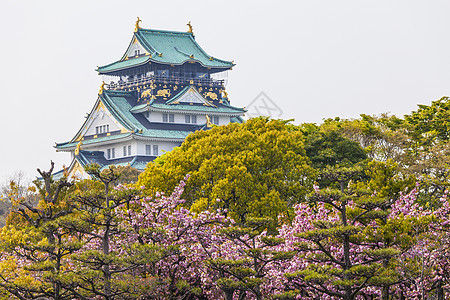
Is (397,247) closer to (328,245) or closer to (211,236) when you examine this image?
(328,245)

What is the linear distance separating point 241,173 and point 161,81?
47664mm

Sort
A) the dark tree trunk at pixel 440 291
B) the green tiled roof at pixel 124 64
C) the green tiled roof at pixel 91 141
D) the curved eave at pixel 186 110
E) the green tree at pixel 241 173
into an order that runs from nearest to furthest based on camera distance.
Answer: the dark tree trunk at pixel 440 291 → the green tree at pixel 241 173 → the green tiled roof at pixel 91 141 → the curved eave at pixel 186 110 → the green tiled roof at pixel 124 64

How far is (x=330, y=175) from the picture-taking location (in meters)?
21.5

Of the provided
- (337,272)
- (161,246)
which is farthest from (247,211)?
(337,272)

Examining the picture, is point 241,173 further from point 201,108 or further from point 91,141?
point 201,108

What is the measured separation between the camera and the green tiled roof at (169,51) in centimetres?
7675

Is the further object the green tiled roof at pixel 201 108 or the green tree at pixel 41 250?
the green tiled roof at pixel 201 108

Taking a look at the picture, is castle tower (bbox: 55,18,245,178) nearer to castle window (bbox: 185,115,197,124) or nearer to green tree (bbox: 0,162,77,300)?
castle window (bbox: 185,115,197,124)

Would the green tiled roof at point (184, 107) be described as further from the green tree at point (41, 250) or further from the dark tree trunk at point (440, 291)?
the dark tree trunk at point (440, 291)

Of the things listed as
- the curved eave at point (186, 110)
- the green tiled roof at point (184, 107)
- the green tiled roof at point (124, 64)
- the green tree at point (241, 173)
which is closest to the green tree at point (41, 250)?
the green tree at point (241, 173)

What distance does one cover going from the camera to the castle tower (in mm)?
70500

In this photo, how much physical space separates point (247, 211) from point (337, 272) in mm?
9519

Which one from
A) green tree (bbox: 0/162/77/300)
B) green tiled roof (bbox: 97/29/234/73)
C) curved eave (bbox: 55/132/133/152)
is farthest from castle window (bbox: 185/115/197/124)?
green tree (bbox: 0/162/77/300)

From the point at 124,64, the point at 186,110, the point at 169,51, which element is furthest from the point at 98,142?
the point at 169,51
